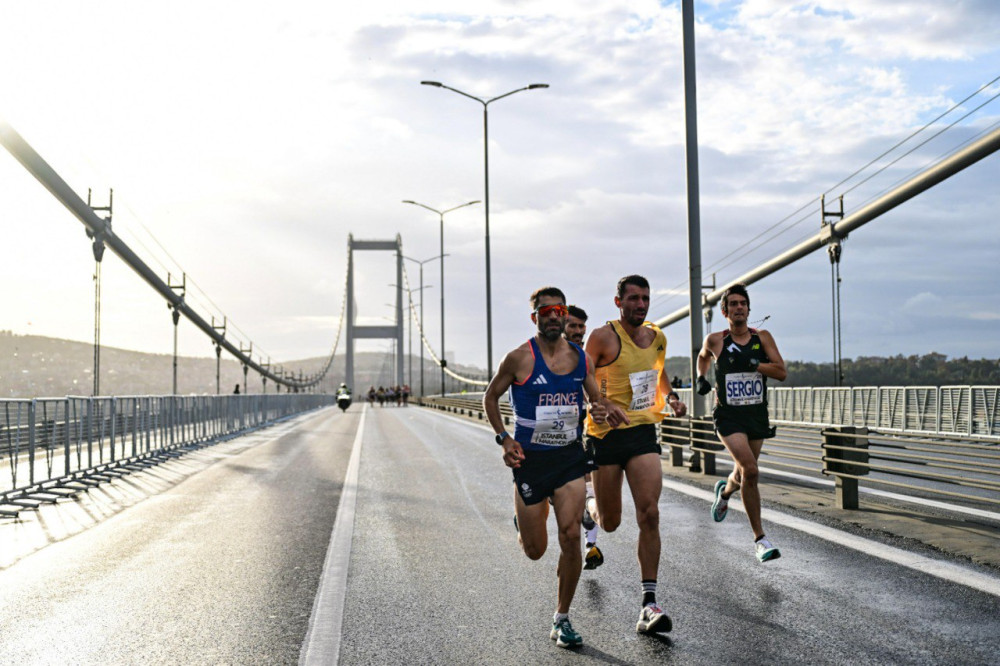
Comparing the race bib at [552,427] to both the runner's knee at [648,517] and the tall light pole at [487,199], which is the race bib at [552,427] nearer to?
the runner's knee at [648,517]

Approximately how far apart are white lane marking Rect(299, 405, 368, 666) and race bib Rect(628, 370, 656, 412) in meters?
2.13

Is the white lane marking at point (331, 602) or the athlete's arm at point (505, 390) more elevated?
the athlete's arm at point (505, 390)

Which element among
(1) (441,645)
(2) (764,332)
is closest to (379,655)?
(1) (441,645)

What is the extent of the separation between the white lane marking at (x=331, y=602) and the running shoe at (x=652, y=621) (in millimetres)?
1534

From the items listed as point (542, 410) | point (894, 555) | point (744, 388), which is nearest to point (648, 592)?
point (542, 410)

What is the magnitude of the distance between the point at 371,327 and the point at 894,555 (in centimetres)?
11158

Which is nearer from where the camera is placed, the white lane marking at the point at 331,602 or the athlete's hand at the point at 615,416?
the white lane marking at the point at 331,602

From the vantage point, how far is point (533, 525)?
5383 mm

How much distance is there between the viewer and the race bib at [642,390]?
20.5 feet

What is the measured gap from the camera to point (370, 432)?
30.0 metres

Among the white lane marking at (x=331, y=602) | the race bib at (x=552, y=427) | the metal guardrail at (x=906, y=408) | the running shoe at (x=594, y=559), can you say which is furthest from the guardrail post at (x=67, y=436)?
the metal guardrail at (x=906, y=408)

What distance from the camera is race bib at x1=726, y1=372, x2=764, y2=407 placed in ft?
24.5

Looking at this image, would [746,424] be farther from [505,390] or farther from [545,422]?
[505,390]

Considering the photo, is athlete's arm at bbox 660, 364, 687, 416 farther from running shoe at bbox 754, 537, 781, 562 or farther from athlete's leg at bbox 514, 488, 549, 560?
athlete's leg at bbox 514, 488, 549, 560
